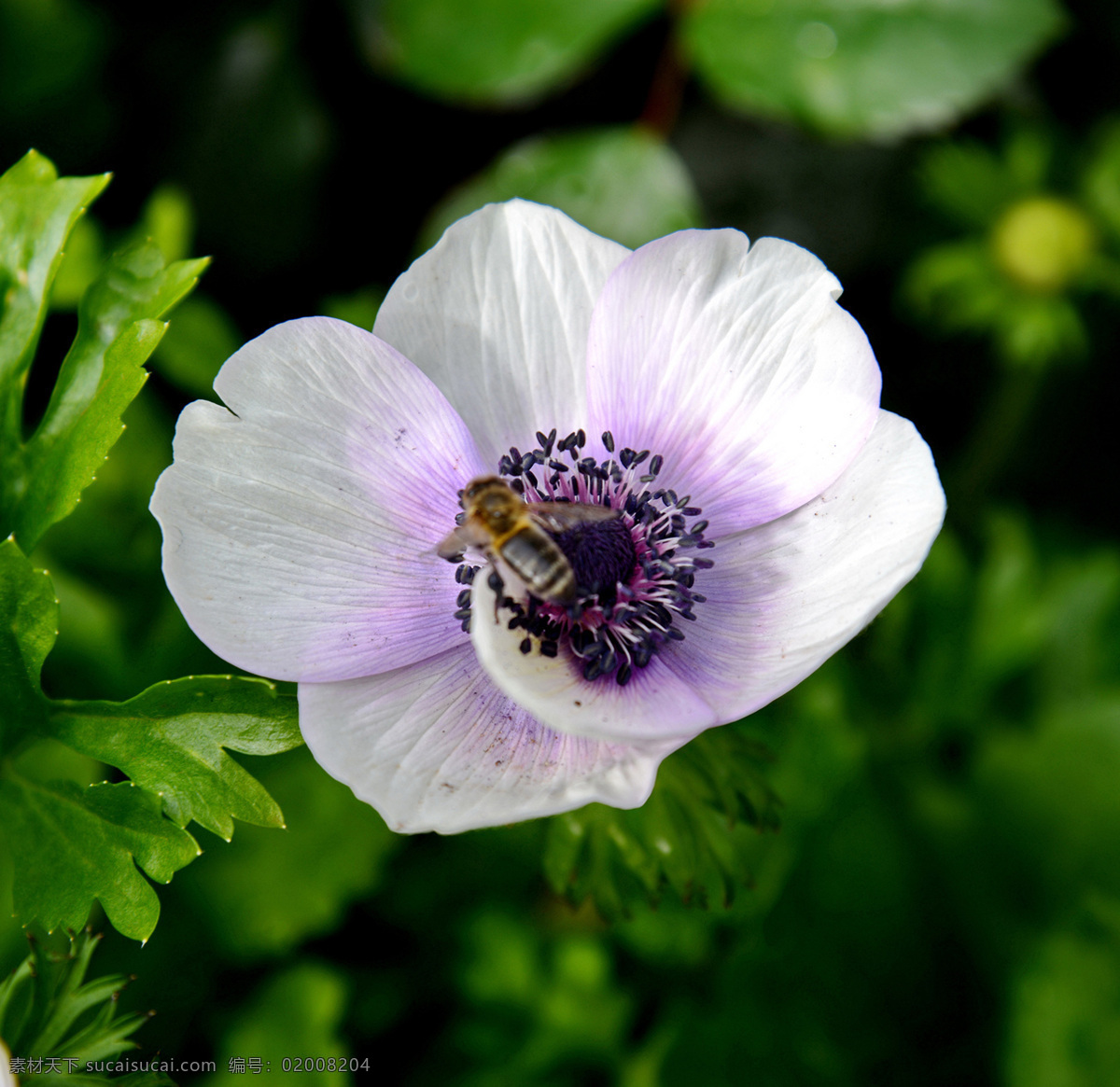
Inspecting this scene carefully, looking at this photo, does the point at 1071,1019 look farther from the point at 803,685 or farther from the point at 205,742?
the point at 205,742

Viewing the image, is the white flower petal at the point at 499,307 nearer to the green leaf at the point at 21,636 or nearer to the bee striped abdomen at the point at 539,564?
the bee striped abdomen at the point at 539,564

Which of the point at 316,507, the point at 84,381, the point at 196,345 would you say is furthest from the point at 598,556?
the point at 196,345

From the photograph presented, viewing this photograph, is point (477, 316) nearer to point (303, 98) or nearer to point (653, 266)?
point (653, 266)

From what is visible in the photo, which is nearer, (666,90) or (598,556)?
Result: (598,556)

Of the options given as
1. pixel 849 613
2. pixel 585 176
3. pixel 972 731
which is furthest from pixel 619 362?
pixel 972 731

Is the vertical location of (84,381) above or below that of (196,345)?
above

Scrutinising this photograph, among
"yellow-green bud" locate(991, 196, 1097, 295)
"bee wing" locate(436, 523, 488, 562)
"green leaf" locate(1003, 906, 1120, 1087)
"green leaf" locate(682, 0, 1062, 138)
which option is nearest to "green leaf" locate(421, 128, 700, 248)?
"green leaf" locate(682, 0, 1062, 138)

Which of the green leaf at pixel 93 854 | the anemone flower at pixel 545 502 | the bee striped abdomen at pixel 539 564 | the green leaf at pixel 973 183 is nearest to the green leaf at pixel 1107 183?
the green leaf at pixel 973 183
